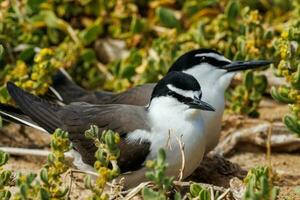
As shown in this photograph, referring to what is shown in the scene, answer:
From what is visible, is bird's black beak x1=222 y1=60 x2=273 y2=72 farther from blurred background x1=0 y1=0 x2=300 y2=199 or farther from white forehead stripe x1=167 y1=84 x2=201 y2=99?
white forehead stripe x1=167 y1=84 x2=201 y2=99

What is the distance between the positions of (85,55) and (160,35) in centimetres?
65

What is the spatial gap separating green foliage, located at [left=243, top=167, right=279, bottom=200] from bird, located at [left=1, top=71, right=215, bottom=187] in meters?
0.61

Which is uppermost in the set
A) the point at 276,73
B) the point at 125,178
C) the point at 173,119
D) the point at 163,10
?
the point at 163,10

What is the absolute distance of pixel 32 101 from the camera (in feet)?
16.1

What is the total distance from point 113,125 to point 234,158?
1065 millimetres

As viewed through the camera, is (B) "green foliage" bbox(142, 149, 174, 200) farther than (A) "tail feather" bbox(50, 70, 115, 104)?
No

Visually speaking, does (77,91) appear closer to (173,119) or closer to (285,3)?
(173,119)

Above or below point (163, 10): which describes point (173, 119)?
below

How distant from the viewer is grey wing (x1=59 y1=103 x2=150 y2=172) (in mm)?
4410

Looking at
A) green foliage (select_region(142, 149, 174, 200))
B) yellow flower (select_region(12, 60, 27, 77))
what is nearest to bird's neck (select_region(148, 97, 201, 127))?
green foliage (select_region(142, 149, 174, 200))

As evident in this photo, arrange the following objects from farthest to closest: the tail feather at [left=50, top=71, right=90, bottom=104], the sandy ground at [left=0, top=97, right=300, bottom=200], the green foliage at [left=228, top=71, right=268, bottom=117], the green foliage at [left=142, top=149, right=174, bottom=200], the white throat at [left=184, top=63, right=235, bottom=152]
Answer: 1. the green foliage at [left=228, top=71, right=268, bottom=117]
2. the tail feather at [left=50, top=71, right=90, bottom=104]
3. the white throat at [left=184, top=63, right=235, bottom=152]
4. the sandy ground at [left=0, top=97, right=300, bottom=200]
5. the green foliage at [left=142, top=149, right=174, bottom=200]

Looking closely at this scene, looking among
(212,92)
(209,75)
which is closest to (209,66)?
(209,75)

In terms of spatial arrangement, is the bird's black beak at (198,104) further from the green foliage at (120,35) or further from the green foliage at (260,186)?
the green foliage at (120,35)

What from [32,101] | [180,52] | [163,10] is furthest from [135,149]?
[163,10]
